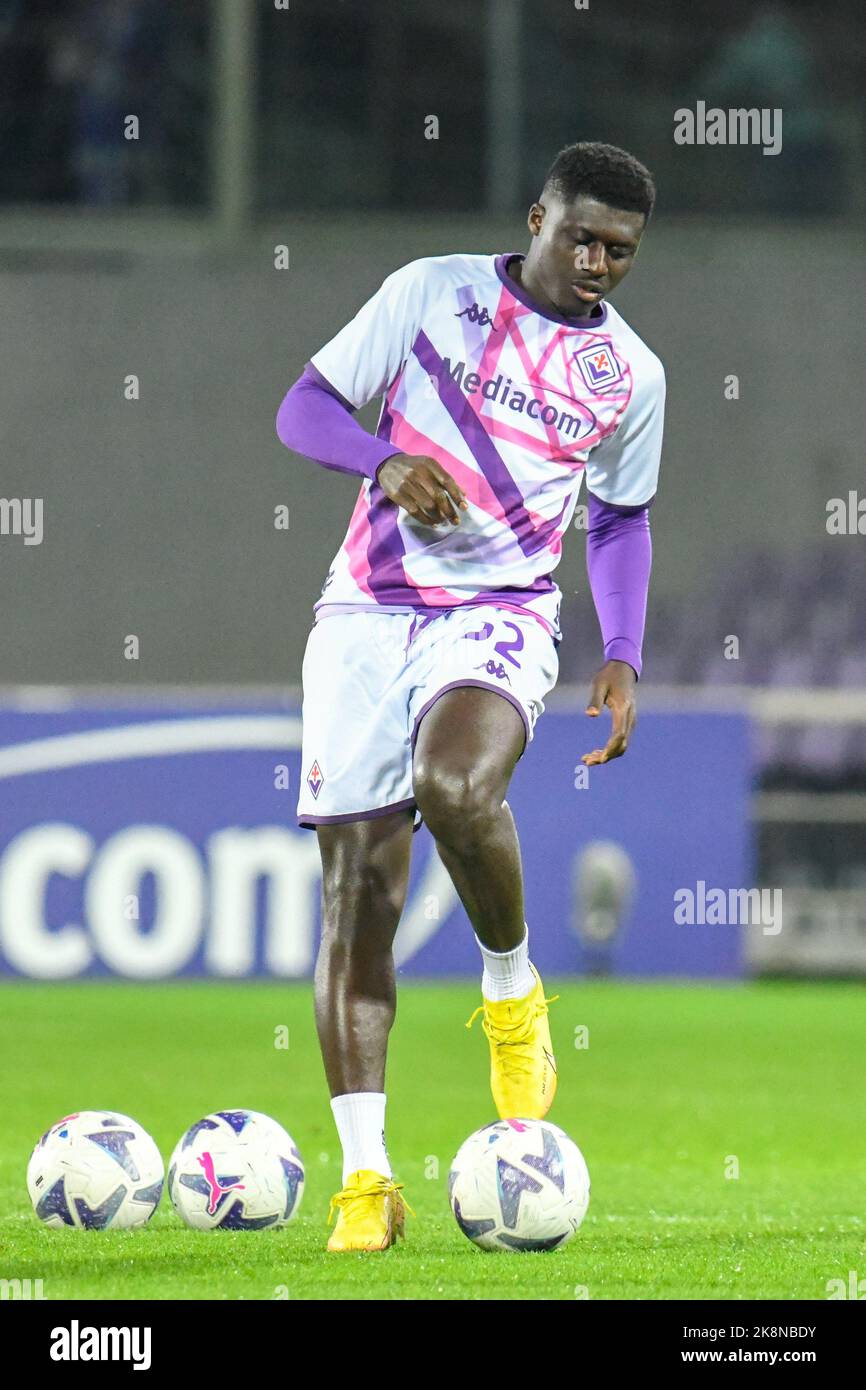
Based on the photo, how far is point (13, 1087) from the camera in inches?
297

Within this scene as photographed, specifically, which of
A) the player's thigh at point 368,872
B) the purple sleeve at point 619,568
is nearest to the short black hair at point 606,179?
the purple sleeve at point 619,568

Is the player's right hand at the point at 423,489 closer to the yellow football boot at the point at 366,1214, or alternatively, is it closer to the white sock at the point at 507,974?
the white sock at the point at 507,974

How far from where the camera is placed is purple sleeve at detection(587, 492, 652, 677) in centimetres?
502

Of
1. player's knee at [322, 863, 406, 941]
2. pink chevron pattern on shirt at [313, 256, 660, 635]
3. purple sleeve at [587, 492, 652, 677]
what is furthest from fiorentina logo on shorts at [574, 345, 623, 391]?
player's knee at [322, 863, 406, 941]

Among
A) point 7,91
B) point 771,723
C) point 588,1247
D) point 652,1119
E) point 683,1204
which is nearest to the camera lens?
point 588,1247

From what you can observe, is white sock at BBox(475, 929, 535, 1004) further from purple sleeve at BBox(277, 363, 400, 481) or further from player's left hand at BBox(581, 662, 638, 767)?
purple sleeve at BBox(277, 363, 400, 481)

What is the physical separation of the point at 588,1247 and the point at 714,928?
7.28 metres

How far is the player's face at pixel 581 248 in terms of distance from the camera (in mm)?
4520

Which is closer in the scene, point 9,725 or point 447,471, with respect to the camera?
point 447,471

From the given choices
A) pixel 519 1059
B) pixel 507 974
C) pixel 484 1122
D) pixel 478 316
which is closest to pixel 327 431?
pixel 478 316

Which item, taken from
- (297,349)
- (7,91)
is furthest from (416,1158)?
(7,91)

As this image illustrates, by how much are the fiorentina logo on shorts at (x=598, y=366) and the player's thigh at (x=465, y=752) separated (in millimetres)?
763

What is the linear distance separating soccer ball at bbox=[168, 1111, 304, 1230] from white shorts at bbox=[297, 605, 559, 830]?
68cm

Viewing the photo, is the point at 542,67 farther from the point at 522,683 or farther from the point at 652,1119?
the point at 522,683
